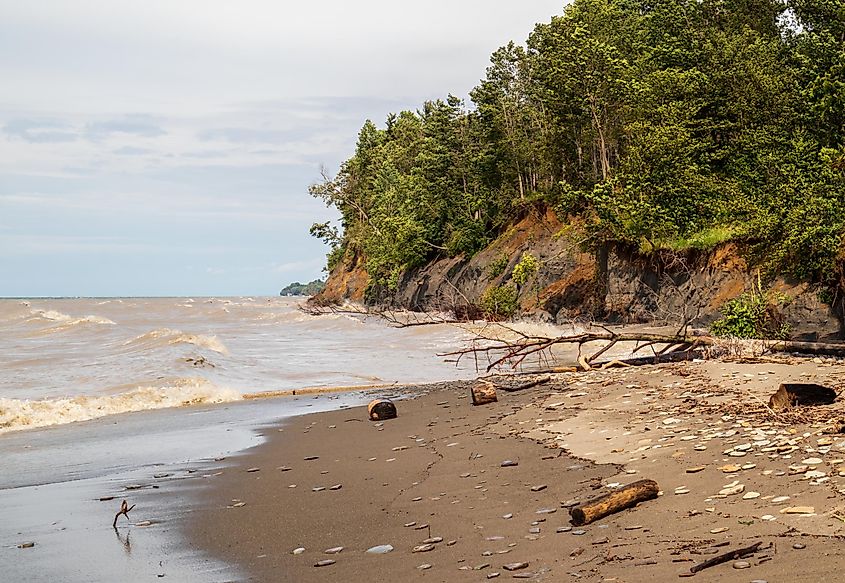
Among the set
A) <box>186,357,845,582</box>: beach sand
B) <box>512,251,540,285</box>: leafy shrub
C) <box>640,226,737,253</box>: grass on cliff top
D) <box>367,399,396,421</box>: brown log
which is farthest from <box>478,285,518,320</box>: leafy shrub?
<box>186,357,845,582</box>: beach sand

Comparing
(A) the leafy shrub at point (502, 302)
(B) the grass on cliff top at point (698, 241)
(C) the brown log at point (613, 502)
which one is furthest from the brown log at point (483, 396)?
(A) the leafy shrub at point (502, 302)

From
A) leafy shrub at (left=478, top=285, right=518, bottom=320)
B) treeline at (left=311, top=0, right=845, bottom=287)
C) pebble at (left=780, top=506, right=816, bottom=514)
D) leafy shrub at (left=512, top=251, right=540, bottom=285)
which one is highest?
treeline at (left=311, top=0, right=845, bottom=287)

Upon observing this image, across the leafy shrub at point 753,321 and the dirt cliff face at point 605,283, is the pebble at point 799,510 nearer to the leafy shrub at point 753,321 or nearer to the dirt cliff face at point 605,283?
the dirt cliff face at point 605,283

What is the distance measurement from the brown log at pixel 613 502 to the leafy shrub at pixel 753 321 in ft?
40.4

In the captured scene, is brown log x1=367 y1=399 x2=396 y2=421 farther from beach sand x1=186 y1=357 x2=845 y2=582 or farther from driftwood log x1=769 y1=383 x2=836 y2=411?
driftwood log x1=769 y1=383 x2=836 y2=411

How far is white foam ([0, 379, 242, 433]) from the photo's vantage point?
13805mm

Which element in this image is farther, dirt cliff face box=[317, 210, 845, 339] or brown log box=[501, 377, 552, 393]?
dirt cliff face box=[317, 210, 845, 339]

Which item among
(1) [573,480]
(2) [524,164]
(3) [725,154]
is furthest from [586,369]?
(2) [524,164]

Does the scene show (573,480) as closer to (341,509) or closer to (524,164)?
(341,509)

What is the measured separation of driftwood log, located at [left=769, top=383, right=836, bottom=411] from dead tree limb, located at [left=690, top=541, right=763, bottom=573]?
3708mm

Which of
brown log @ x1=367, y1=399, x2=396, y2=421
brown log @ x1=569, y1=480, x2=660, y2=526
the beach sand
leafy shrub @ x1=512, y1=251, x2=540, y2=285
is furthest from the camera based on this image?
leafy shrub @ x1=512, y1=251, x2=540, y2=285

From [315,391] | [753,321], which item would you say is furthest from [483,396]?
[753,321]

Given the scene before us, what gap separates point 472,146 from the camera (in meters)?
55.0

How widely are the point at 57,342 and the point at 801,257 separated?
30.7 m
